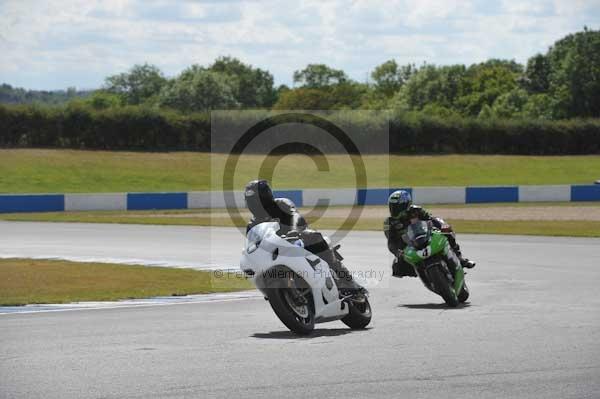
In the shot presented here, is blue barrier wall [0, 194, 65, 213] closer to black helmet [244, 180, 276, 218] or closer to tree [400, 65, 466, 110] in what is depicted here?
black helmet [244, 180, 276, 218]

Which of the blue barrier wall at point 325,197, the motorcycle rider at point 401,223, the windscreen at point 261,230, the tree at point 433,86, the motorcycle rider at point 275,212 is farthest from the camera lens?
the tree at point 433,86

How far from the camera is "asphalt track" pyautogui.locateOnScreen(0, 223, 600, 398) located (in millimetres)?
7551

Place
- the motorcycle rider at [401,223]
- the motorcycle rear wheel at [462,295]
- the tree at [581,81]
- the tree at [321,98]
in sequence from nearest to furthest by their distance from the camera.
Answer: the motorcycle rear wheel at [462,295], the motorcycle rider at [401,223], the tree at [581,81], the tree at [321,98]

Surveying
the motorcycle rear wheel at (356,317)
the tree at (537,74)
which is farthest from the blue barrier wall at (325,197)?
the tree at (537,74)

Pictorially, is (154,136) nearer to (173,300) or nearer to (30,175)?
(30,175)

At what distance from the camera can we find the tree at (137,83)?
15650cm

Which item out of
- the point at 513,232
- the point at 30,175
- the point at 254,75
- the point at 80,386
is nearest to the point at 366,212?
the point at 513,232

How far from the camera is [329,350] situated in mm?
9375

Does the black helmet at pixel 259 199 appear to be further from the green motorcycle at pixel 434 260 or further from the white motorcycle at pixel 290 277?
the green motorcycle at pixel 434 260

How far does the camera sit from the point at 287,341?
9953 mm

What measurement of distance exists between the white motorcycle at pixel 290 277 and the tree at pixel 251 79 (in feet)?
471

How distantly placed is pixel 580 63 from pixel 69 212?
64.0 m

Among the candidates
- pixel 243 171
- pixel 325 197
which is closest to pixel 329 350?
pixel 325 197

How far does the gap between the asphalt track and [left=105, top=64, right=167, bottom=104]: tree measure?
143 metres
